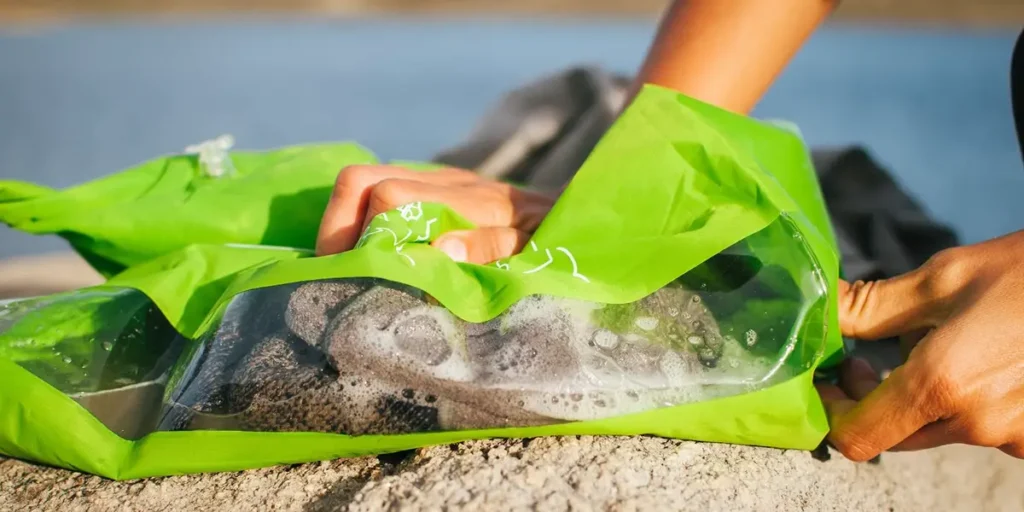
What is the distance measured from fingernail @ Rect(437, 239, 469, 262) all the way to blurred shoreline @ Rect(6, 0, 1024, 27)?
25.8 feet

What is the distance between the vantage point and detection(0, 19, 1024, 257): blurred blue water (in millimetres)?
2691

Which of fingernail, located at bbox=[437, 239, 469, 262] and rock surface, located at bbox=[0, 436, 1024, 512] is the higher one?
fingernail, located at bbox=[437, 239, 469, 262]

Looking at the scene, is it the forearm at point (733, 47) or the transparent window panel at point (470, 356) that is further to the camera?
the forearm at point (733, 47)

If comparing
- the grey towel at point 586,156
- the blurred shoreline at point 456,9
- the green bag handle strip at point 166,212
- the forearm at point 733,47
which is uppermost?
the forearm at point 733,47

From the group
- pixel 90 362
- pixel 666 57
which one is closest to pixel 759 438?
pixel 666 57

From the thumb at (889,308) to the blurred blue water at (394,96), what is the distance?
4.44ft

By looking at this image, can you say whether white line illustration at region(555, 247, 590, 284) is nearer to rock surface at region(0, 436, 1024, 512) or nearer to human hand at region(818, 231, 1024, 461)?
rock surface at region(0, 436, 1024, 512)

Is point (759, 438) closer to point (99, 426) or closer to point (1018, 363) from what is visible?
point (1018, 363)

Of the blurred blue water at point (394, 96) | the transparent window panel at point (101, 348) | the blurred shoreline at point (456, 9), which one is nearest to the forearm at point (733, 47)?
the transparent window panel at point (101, 348)

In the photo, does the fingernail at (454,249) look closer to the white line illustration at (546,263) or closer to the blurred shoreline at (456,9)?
the white line illustration at (546,263)

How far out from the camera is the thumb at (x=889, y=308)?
28.8 inches

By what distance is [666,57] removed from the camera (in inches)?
37.6

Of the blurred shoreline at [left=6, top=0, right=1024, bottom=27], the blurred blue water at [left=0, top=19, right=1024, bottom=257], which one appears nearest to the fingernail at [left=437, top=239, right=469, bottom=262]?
the blurred blue water at [left=0, top=19, right=1024, bottom=257]

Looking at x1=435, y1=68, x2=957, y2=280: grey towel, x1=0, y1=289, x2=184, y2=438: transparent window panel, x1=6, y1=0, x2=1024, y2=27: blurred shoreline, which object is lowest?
x1=6, y1=0, x2=1024, y2=27: blurred shoreline
